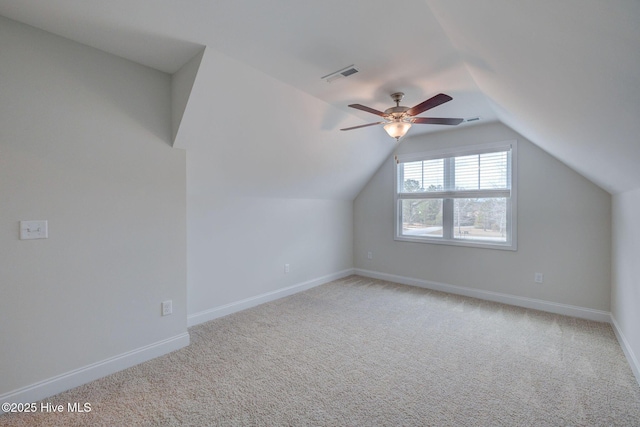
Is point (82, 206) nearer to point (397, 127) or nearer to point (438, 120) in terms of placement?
point (397, 127)

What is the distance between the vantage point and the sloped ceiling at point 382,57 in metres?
1.17

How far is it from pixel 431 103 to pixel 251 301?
10.1ft

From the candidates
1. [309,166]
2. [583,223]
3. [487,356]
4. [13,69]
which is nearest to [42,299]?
[13,69]

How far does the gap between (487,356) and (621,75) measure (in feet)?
7.61

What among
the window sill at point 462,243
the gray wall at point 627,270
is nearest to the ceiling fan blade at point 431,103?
the gray wall at point 627,270

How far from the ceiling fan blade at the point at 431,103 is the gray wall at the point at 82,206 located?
2.17m

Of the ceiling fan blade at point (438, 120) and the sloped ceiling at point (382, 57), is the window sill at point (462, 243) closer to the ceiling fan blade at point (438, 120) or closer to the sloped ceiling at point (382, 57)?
the sloped ceiling at point (382, 57)

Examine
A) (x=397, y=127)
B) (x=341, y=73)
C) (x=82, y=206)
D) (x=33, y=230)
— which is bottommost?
(x=33, y=230)

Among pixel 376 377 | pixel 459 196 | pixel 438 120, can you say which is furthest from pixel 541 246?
pixel 376 377

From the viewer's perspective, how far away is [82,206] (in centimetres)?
215

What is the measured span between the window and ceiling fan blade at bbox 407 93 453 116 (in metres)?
2.10

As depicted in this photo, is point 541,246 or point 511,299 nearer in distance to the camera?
point 541,246

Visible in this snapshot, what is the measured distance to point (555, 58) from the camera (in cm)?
132

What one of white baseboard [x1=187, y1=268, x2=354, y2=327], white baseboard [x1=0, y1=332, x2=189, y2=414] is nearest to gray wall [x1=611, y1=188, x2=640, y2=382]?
white baseboard [x1=187, y1=268, x2=354, y2=327]
